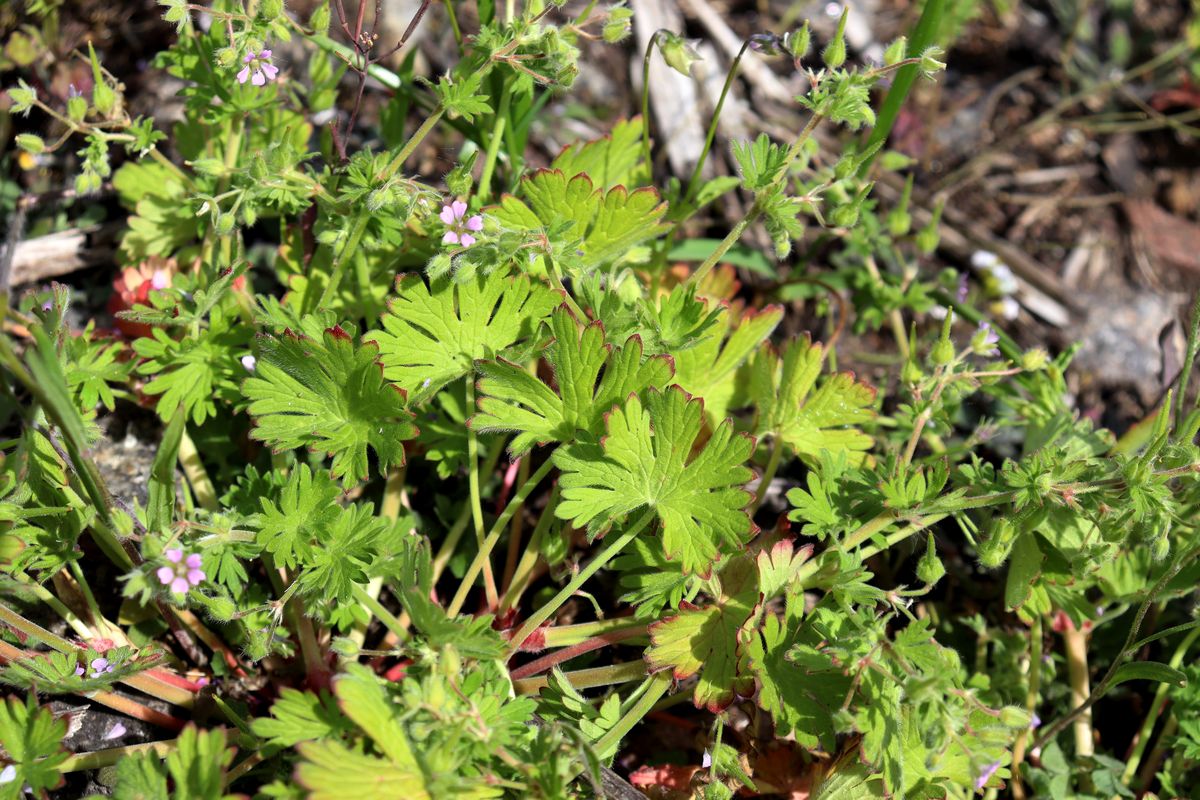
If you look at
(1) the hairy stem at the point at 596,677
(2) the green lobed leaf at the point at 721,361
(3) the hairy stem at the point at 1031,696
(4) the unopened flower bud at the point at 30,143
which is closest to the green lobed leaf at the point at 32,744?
(1) the hairy stem at the point at 596,677

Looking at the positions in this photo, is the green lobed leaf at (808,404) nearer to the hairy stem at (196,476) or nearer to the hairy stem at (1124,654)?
the hairy stem at (1124,654)

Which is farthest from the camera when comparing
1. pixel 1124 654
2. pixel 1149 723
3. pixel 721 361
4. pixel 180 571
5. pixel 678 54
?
pixel 721 361

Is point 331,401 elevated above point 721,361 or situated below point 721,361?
above

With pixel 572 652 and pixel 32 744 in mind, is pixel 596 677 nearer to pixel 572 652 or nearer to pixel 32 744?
pixel 572 652

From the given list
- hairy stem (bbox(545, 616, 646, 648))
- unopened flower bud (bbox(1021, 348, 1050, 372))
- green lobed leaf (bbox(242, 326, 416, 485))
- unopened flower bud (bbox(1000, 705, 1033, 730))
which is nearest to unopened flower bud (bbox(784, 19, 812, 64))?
unopened flower bud (bbox(1021, 348, 1050, 372))

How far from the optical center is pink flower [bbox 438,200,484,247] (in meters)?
2.63

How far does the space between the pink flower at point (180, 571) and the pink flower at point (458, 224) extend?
1032 mm

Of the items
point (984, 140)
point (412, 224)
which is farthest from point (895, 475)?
point (984, 140)

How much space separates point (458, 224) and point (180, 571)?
3.74 ft

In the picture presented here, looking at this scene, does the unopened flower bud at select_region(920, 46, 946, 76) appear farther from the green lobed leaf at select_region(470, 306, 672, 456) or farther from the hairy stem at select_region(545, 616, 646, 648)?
the hairy stem at select_region(545, 616, 646, 648)

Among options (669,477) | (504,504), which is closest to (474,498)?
(504,504)

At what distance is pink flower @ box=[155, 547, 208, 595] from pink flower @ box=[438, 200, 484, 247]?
1.03m

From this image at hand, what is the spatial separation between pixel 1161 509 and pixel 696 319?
49.9 inches

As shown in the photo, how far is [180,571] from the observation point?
7.17ft
